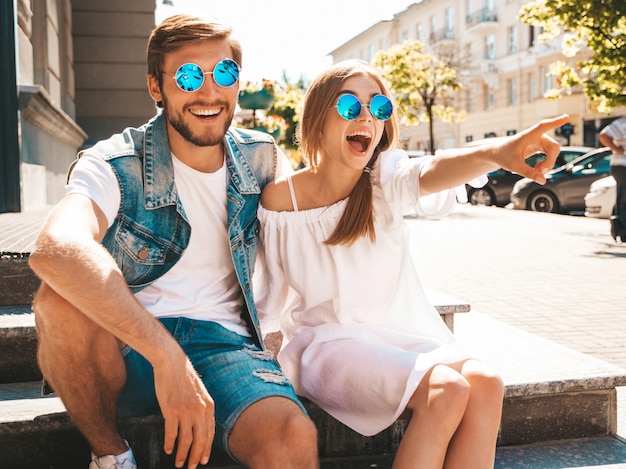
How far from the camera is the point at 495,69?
154 ft

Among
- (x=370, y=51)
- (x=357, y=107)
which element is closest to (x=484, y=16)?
(x=370, y=51)

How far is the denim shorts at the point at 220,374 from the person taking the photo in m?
2.36

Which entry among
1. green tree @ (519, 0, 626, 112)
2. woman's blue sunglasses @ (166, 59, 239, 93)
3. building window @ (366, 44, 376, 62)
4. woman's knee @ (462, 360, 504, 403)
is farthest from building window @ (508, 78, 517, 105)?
woman's knee @ (462, 360, 504, 403)

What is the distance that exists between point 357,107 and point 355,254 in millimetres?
568

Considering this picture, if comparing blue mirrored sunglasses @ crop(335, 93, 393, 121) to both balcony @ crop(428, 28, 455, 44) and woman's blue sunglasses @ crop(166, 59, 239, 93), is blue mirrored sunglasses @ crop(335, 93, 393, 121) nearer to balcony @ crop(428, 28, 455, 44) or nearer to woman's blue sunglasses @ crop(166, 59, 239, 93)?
woman's blue sunglasses @ crop(166, 59, 239, 93)

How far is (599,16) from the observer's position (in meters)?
12.9

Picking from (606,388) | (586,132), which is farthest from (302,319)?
(586,132)

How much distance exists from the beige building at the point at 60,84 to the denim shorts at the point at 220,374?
5.03 meters

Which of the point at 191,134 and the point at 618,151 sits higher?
the point at 618,151

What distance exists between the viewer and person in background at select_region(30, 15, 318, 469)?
2184mm

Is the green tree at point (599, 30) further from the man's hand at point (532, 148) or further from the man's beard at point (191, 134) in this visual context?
the man's beard at point (191, 134)

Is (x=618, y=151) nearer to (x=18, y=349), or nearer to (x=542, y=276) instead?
(x=542, y=276)

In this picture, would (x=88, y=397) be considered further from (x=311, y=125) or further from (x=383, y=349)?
(x=311, y=125)

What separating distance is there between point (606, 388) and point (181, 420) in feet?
6.35
